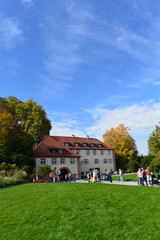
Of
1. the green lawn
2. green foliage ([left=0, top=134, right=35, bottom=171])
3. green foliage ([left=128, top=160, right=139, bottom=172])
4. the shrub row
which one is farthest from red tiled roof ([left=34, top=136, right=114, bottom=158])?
the green lawn

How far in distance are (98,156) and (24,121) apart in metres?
21.8

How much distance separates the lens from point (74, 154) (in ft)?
148

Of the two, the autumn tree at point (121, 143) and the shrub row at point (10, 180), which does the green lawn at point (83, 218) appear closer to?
the shrub row at point (10, 180)

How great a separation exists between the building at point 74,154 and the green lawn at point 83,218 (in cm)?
3009

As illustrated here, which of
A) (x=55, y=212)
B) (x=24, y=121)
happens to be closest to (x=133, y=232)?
(x=55, y=212)

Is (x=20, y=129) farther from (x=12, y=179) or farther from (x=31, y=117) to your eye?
(x=12, y=179)

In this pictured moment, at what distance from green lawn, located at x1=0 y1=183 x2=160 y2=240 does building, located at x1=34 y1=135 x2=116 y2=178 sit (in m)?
30.1

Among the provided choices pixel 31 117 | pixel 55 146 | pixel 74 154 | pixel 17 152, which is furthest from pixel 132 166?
pixel 17 152

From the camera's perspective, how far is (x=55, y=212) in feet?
30.3

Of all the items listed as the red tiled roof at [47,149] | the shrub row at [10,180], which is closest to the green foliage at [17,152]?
the red tiled roof at [47,149]

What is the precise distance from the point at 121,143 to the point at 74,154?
61.3 feet

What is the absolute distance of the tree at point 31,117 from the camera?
45125 mm

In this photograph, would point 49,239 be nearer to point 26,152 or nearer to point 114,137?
point 26,152

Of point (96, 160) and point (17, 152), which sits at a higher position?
point (17, 152)
